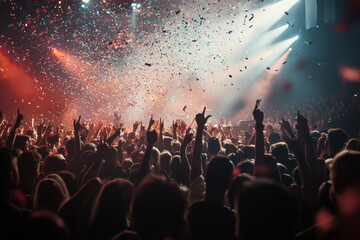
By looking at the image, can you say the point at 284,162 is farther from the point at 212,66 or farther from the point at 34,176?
the point at 212,66

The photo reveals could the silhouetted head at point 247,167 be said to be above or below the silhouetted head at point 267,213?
above

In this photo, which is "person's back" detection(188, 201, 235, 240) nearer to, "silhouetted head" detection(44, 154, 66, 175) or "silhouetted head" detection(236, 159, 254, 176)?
"silhouetted head" detection(236, 159, 254, 176)

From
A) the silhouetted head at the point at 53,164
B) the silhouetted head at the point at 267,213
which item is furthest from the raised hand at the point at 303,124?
the silhouetted head at the point at 53,164

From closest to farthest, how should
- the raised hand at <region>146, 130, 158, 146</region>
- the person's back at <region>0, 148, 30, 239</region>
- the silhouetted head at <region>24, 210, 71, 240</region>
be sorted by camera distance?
the silhouetted head at <region>24, 210, 71, 240</region>
the person's back at <region>0, 148, 30, 239</region>
the raised hand at <region>146, 130, 158, 146</region>

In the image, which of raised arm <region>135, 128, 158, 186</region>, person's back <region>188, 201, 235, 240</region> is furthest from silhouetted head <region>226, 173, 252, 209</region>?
raised arm <region>135, 128, 158, 186</region>

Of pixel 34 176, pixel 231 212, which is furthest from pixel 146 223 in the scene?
pixel 34 176

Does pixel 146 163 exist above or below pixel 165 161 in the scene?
below

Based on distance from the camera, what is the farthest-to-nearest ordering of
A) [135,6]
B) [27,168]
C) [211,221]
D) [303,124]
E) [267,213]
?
1. [135,6]
2. [303,124]
3. [27,168]
4. [211,221]
5. [267,213]

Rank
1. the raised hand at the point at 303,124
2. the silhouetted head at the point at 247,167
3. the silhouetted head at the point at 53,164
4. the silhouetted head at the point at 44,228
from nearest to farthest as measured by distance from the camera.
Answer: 1. the silhouetted head at the point at 44,228
2. the silhouetted head at the point at 247,167
3. the silhouetted head at the point at 53,164
4. the raised hand at the point at 303,124

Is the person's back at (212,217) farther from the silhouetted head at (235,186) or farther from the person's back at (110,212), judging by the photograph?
the person's back at (110,212)

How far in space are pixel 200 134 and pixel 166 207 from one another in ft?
8.57

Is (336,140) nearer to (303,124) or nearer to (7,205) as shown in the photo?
(303,124)

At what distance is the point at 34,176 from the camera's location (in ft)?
11.5

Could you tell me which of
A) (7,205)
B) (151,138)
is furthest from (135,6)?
(7,205)
